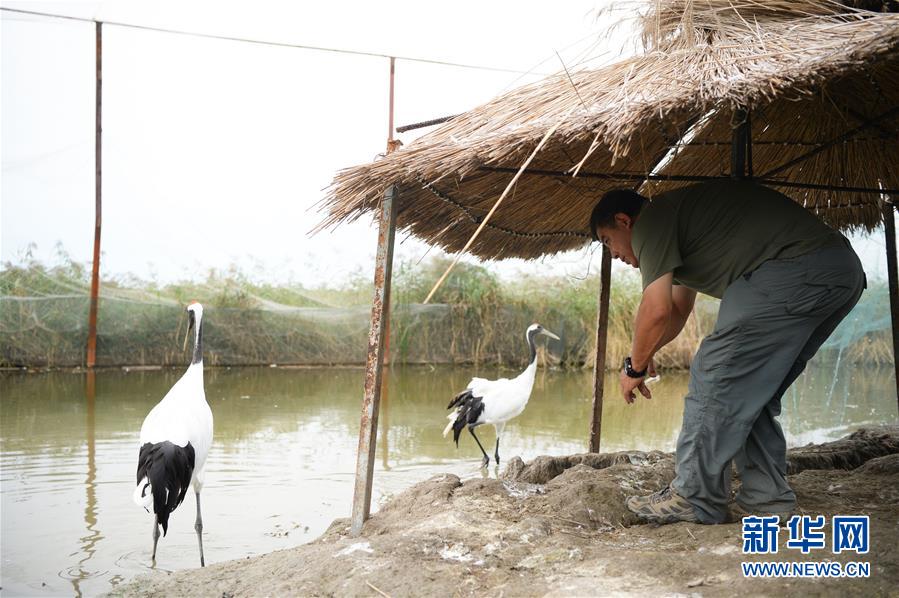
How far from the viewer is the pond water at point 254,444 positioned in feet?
15.4

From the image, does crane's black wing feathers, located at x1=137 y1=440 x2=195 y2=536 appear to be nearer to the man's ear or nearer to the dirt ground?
the dirt ground

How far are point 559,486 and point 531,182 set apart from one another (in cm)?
167

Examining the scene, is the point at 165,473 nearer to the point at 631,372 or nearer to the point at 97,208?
the point at 631,372

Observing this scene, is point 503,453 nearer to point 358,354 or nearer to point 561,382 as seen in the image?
point 561,382

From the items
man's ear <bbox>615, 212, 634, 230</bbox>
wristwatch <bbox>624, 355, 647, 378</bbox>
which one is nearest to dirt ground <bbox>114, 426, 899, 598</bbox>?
wristwatch <bbox>624, 355, 647, 378</bbox>

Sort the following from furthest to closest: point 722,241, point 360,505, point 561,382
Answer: point 561,382 < point 360,505 < point 722,241

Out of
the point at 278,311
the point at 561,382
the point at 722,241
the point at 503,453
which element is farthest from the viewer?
the point at 278,311

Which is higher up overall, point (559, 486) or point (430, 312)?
point (430, 312)

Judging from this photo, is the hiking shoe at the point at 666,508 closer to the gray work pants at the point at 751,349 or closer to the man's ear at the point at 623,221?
the gray work pants at the point at 751,349

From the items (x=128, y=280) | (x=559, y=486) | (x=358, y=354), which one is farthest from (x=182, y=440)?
(x=128, y=280)

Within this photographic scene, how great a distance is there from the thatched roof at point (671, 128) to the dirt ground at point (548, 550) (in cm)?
138

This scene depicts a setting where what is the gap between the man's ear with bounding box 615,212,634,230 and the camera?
3535 mm

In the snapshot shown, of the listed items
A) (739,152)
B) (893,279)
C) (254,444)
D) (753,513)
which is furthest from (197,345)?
(893,279)

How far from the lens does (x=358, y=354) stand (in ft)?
45.1
